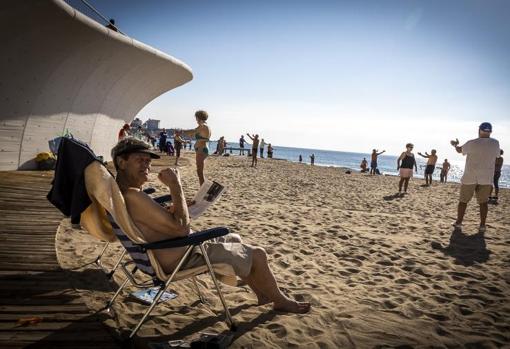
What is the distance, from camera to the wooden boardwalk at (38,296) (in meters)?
2.14

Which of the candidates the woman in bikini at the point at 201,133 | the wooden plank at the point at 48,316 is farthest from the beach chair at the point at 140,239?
the woman in bikini at the point at 201,133

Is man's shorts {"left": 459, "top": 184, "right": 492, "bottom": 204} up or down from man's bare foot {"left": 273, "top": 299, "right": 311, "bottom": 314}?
up

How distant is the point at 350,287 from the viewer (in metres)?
3.56

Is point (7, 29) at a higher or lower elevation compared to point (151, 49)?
lower

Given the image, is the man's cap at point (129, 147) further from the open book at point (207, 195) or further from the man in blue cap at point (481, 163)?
the man in blue cap at point (481, 163)

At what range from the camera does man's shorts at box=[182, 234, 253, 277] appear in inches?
94.0

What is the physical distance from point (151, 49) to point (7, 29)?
5.38 meters

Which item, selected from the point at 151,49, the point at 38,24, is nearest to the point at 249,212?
the point at 38,24

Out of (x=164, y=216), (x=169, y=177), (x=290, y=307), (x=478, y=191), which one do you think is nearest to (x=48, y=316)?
(x=164, y=216)

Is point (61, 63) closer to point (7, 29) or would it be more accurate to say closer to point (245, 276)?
point (7, 29)

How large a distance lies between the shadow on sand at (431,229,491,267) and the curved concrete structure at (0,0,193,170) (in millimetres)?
9651

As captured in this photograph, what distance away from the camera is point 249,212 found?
7.02m

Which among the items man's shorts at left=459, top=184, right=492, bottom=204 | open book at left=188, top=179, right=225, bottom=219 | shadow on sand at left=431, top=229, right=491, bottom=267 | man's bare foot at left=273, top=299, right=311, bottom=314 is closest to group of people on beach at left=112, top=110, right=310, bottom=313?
man's bare foot at left=273, top=299, right=311, bottom=314

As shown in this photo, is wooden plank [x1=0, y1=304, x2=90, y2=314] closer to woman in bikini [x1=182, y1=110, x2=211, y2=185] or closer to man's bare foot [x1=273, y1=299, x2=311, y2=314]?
man's bare foot [x1=273, y1=299, x2=311, y2=314]
